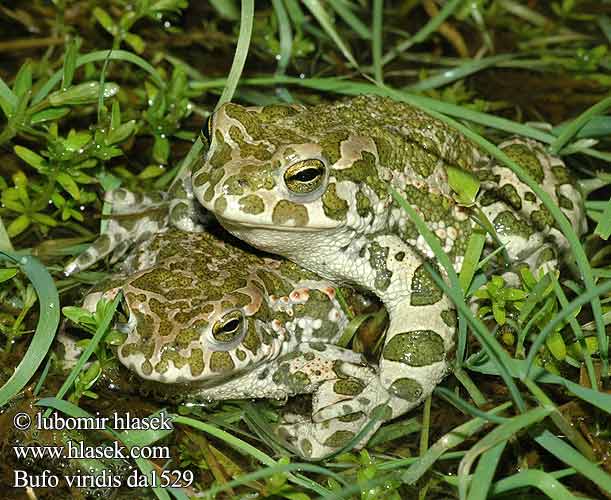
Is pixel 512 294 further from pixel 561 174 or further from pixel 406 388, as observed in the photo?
pixel 561 174

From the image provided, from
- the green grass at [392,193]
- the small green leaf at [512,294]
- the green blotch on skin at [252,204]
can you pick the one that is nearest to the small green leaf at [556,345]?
the green grass at [392,193]

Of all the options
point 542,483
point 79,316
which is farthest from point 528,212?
point 79,316

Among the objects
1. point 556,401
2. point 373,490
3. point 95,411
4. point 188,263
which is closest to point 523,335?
point 556,401

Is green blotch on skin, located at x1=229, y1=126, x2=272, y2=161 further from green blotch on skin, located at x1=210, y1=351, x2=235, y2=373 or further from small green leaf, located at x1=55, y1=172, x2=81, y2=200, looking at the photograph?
small green leaf, located at x1=55, y1=172, x2=81, y2=200

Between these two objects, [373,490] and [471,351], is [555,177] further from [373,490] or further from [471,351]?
[373,490]

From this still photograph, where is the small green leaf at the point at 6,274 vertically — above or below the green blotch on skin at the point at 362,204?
below

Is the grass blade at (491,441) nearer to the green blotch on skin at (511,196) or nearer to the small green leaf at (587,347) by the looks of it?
the small green leaf at (587,347)
